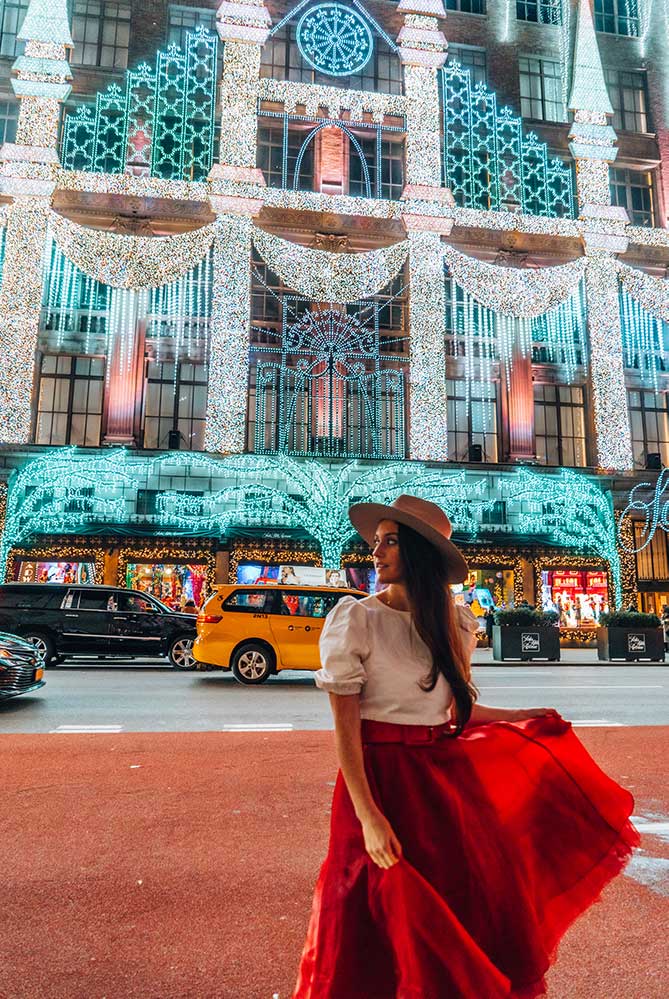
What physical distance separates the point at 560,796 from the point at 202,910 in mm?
1978

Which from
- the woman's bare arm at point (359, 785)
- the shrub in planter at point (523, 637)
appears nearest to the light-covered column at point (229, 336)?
the shrub in planter at point (523, 637)

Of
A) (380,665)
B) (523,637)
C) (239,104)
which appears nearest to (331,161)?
(239,104)

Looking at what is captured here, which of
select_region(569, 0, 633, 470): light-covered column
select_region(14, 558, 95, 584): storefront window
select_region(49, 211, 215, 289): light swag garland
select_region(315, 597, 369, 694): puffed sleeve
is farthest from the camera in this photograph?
select_region(569, 0, 633, 470): light-covered column

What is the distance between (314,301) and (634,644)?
1706 centimetres

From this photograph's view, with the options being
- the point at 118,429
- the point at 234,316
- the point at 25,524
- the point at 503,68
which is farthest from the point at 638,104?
the point at 25,524

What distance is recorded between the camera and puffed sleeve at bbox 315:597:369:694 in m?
2.22

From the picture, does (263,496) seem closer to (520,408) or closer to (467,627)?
(520,408)

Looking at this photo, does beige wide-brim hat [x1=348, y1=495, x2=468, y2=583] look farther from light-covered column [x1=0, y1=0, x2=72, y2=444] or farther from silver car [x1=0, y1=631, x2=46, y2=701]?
light-covered column [x1=0, y1=0, x2=72, y2=444]

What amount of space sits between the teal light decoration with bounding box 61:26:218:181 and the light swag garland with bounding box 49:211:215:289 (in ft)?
10.9

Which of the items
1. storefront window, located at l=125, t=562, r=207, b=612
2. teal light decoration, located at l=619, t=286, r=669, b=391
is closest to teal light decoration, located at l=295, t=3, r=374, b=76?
teal light decoration, located at l=619, t=286, r=669, b=391

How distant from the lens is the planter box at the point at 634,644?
2133 cm

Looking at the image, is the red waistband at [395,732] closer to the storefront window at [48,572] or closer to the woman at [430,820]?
the woman at [430,820]

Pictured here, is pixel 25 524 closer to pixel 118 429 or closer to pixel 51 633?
pixel 118 429

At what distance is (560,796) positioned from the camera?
2.59m
